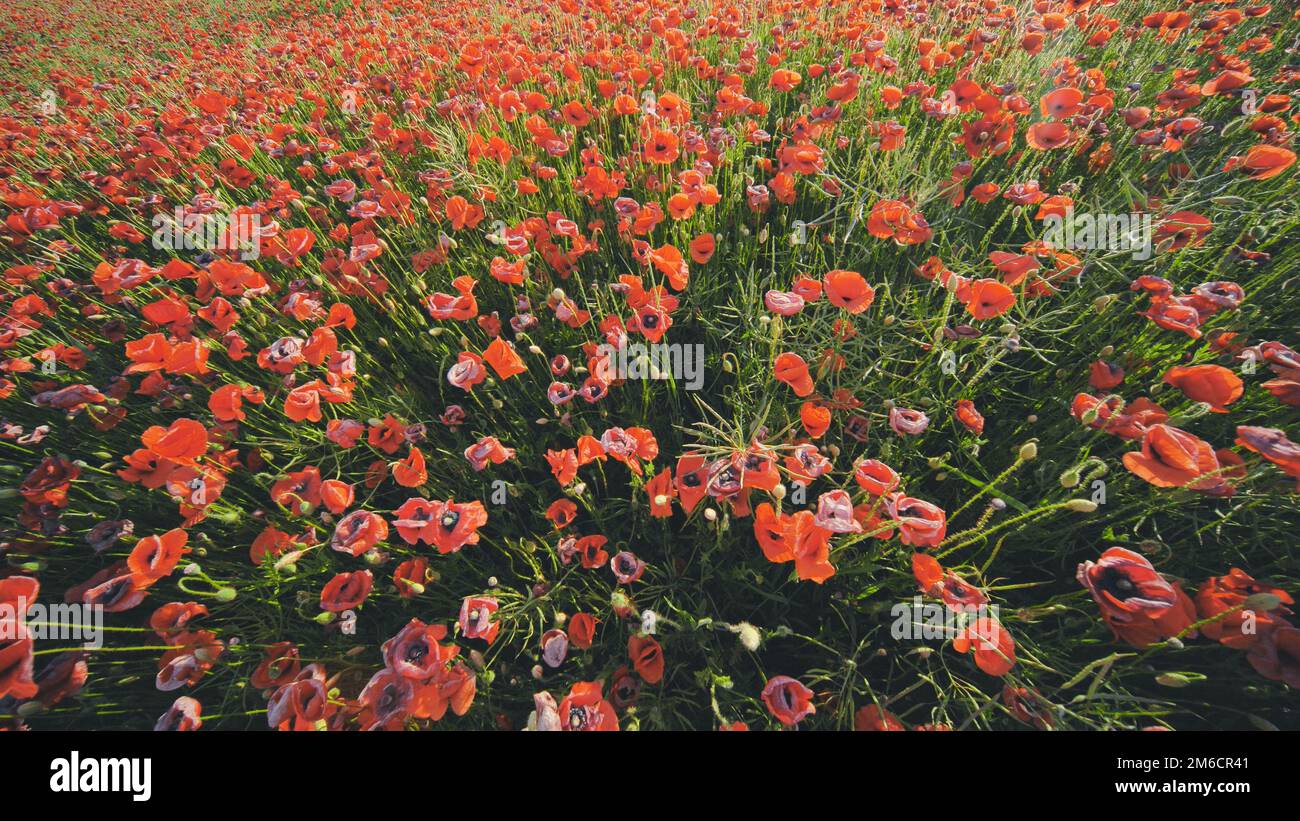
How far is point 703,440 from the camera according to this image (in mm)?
1657

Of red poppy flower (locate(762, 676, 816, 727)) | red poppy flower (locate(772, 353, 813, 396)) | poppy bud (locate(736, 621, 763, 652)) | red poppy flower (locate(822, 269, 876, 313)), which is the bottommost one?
red poppy flower (locate(762, 676, 816, 727))

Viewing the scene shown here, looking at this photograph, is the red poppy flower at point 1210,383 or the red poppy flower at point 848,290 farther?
the red poppy flower at point 848,290

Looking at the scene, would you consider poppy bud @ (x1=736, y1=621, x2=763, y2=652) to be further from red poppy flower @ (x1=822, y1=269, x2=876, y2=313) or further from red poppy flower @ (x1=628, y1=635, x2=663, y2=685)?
red poppy flower @ (x1=822, y1=269, x2=876, y2=313)

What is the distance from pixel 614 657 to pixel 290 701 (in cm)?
78

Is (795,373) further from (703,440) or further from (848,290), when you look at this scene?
(703,440)

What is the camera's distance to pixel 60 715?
134 cm

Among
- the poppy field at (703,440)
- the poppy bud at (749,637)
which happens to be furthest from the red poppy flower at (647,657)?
the poppy bud at (749,637)

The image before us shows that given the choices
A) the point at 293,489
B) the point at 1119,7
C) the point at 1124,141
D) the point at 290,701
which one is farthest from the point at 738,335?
the point at 1119,7

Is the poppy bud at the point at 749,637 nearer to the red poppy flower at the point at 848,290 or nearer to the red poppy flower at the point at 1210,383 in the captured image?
the red poppy flower at the point at 848,290

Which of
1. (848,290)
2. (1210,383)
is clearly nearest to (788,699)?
(848,290)

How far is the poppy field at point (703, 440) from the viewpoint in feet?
3.71

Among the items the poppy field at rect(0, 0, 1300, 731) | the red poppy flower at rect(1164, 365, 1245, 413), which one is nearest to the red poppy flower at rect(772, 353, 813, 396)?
the poppy field at rect(0, 0, 1300, 731)

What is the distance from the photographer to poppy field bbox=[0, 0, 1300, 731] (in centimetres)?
113
